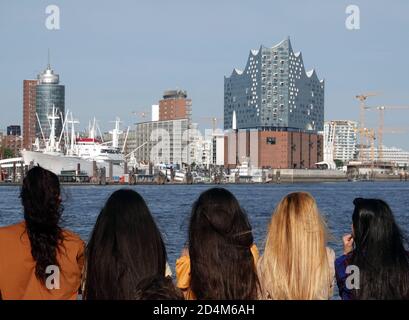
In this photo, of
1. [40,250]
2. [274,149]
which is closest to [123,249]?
[40,250]

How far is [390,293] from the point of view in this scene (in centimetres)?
501

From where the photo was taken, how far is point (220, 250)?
16.0 feet

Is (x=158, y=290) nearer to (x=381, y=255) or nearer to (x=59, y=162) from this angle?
(x=381, y=255)

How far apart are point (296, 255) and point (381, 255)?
0.51 m

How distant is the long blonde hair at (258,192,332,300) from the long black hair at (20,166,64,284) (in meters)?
1.27

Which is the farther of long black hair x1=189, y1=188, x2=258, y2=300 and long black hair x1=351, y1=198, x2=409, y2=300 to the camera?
long black hair x1=351, y1=198, x2=409, y2=300

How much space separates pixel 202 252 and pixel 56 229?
874 mm

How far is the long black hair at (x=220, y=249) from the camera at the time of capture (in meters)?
4.83

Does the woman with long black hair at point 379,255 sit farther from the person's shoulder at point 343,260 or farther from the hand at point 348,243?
the hand at point 348,243

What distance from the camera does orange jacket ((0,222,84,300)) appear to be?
4.75 m

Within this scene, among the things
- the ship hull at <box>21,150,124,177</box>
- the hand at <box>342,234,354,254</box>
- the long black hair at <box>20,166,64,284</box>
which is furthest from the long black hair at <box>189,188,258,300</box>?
the ship hull at <box>21,150,124,177</box>

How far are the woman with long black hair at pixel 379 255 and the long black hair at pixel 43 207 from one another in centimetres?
181

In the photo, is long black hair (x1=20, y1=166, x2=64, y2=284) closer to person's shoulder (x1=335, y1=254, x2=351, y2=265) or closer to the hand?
person's shoulder (x1=335, y1=254, x2=351, y2=265)

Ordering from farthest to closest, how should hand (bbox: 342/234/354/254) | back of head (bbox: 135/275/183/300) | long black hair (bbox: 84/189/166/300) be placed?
hand (bbox: 342/234/354/254) → long black hair (bbox: 84/189/166/300) → back of head (bbox: 135/275/183/300)
